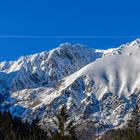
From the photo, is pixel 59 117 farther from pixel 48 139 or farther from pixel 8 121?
pixel 48 139

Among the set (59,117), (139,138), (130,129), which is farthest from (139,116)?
(59,117)

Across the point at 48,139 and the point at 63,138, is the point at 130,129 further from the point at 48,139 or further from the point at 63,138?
the point at 63,138

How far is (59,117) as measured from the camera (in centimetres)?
7931

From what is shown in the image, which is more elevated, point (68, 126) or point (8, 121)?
point (8, 121)

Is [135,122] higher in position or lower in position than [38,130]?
lower

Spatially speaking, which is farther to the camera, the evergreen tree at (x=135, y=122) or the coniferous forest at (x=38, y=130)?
the evergreen tree at (x=135, y=122)

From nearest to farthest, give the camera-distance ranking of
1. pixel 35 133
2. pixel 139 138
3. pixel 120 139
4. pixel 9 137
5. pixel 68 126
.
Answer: pixel 68 126 → pixel 139 138 → pixel 9 137 → pixel 35 133 → pixel 120 139

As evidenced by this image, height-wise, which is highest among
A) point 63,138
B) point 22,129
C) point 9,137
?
point 22,129

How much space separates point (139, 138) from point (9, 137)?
21.8m

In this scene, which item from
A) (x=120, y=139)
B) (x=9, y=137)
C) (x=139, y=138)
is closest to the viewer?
(x=139, y=138)

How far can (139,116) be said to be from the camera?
106 meters

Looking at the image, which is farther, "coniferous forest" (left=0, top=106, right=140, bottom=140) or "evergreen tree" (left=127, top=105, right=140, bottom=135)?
"evergreen tree" (left=127, top=105, right=140, bottom=135)

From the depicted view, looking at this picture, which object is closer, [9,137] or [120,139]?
[9,137]

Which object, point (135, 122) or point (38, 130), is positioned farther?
point (38, 130)
